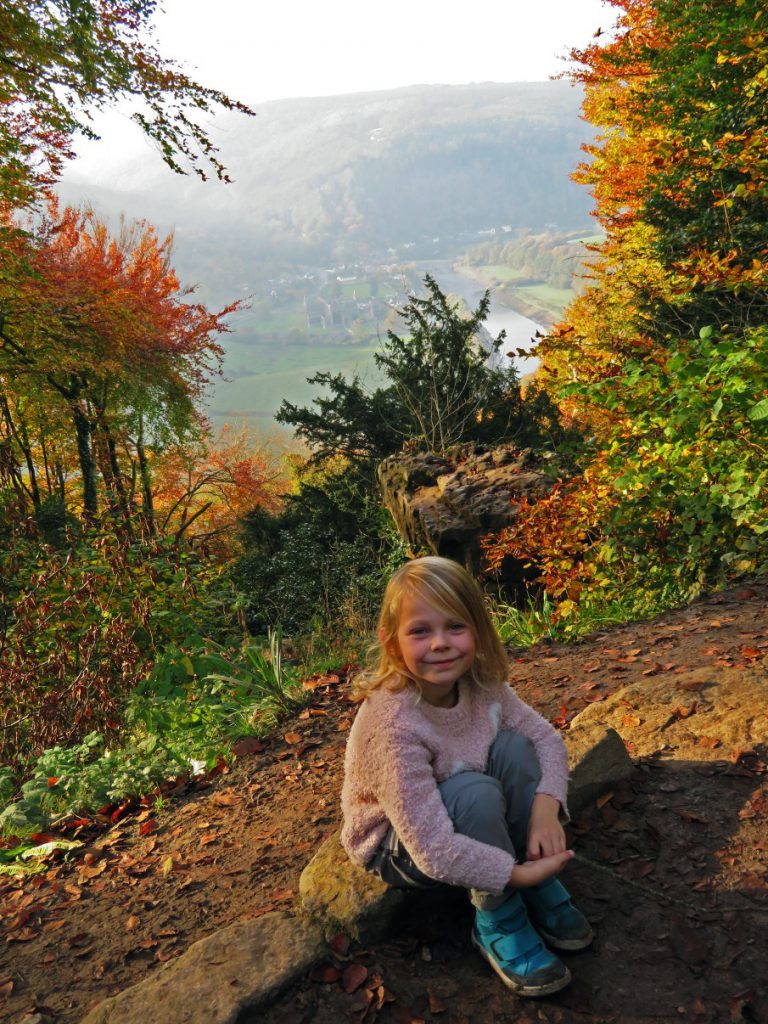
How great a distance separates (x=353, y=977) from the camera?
200 centimetres

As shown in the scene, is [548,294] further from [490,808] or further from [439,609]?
[490,808]

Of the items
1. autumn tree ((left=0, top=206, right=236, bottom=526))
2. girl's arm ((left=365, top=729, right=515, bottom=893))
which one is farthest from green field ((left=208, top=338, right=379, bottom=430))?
girl's arm ((left=365, top=729, right=515, bottom=893))

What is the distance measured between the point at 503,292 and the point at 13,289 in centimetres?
11295

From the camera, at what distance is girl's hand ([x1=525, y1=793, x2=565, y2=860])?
197cm

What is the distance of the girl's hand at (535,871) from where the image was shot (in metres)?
1.87

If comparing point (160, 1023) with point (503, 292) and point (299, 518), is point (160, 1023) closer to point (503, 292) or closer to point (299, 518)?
point (299, 518)

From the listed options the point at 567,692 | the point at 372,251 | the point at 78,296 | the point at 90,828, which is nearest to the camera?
the point at 90,828

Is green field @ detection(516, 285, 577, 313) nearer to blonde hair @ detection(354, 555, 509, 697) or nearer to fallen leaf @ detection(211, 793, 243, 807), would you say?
fallen leaf @ detection(211, 793, 243, 807)

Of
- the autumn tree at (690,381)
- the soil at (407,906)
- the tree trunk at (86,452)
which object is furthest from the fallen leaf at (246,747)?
the tree trunk at (86,452)

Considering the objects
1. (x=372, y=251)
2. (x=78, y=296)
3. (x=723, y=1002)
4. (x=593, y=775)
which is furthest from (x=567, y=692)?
(x=372, y=251)

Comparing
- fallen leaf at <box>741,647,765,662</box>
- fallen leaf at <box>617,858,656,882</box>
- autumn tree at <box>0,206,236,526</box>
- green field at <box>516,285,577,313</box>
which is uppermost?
green field at <box>516,285,577,313</box>

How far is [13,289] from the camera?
1253 centimetres

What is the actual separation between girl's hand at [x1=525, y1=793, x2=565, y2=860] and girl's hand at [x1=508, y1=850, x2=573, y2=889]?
7 centimetres

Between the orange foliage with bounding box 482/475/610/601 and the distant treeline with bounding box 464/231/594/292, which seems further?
the distant treeline with bounding box 464/231/594/292
